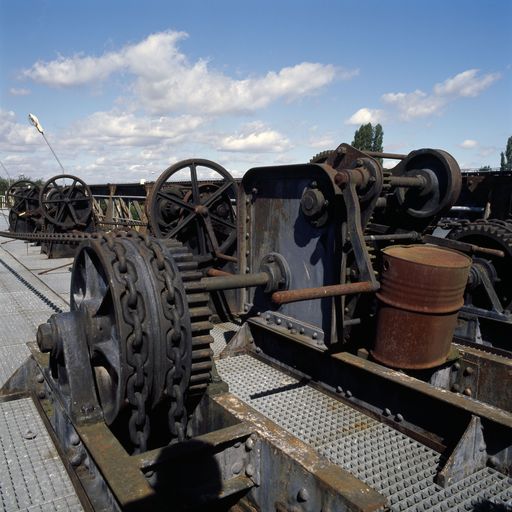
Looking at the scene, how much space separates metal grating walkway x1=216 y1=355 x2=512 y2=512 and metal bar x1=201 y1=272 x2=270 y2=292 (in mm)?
775

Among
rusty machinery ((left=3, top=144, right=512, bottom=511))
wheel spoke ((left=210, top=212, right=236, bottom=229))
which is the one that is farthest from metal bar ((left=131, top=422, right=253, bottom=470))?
wheel spoke ((left=210, top=212, right=236, bottom=229))

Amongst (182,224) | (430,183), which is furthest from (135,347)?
(182,224)

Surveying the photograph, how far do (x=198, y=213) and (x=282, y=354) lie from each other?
2.17m

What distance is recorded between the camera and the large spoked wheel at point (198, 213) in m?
5.48

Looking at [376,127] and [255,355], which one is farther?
[376,127]

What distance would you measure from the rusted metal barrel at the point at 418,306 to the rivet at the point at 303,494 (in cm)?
142

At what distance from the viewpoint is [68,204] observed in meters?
10.2

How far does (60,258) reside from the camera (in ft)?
32.8

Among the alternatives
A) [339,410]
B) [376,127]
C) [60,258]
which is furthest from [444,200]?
[376,127]

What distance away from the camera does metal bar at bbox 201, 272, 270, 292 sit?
9.24 ft

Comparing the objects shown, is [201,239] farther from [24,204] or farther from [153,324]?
[24,204]

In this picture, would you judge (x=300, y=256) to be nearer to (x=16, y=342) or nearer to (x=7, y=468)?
(x=7, y=468)

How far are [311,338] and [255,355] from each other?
74 centimetres

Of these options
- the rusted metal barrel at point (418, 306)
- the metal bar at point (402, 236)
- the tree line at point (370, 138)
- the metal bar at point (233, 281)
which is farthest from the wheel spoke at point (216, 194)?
the tree line at point (370, 138)
